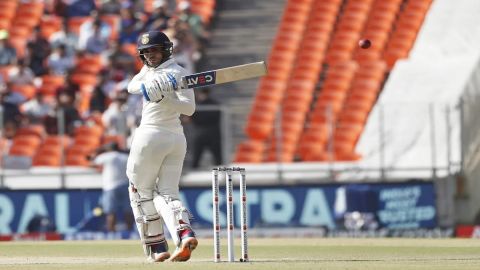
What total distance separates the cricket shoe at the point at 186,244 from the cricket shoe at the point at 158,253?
26cm

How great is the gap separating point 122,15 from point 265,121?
4.64 m

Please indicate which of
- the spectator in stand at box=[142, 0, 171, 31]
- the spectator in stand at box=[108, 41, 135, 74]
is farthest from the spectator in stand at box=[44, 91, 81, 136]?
the spectator in stand at box=[142, 0, 171, 31]

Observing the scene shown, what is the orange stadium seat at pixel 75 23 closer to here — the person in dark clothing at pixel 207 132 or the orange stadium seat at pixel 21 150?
the orange stadium seat at pixel 21 150

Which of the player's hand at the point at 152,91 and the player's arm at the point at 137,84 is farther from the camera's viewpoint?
the player's arm at the point at 137,84

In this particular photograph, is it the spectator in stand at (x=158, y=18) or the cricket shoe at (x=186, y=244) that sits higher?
the spectator in stand at (x=158, y=18)

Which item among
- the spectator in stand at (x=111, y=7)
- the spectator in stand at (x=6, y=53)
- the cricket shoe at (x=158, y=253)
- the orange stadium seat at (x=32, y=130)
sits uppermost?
the spectator in stand at (x=111, y=7)

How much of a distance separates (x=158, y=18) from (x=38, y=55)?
97.6 inches

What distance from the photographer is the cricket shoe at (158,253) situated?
10648mm

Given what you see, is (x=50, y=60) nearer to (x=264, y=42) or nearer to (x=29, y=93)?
(x=29, y=93)

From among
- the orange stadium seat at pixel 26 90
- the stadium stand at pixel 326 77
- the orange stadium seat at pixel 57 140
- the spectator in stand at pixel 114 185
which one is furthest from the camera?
the orange stadium seat at pixel 26 90

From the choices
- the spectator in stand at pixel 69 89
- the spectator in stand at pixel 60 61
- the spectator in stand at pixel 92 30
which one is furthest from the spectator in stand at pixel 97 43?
the spectator in stand at pixel 69 89

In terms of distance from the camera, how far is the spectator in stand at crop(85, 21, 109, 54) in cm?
2341

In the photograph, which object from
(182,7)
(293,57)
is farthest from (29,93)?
(293,57)

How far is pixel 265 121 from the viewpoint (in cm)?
1995
